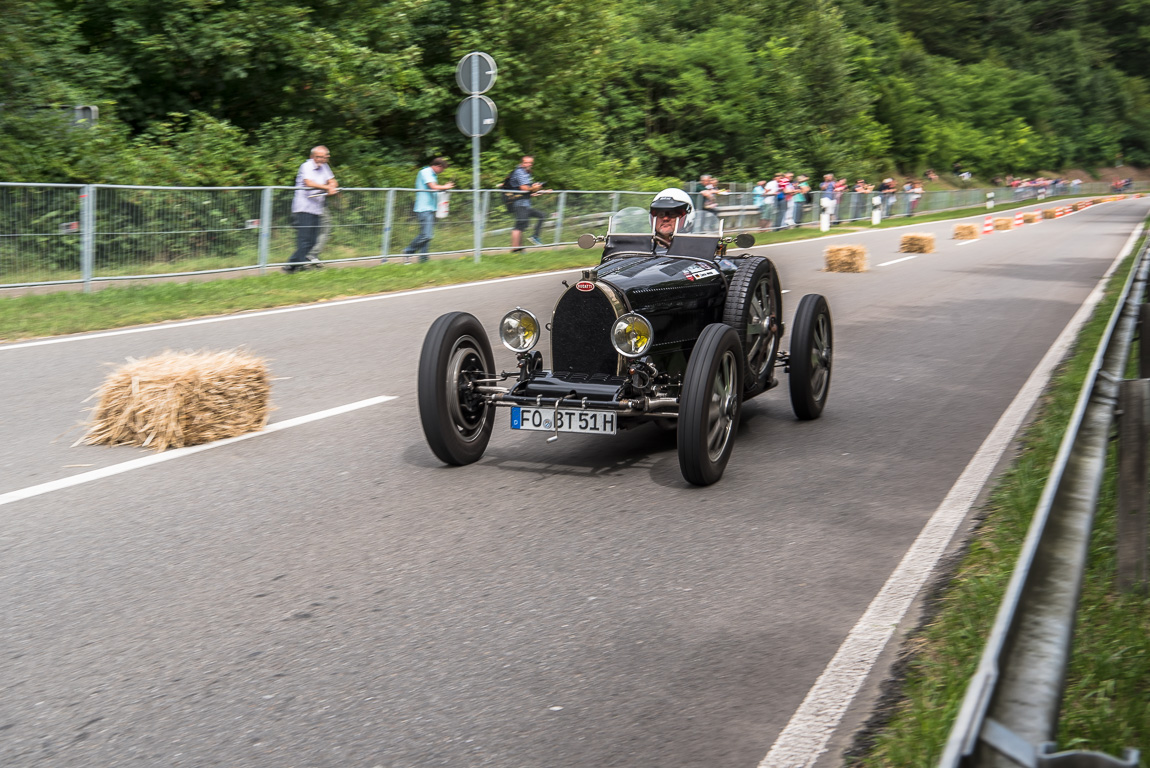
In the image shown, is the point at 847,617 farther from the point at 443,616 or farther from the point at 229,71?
the point at 229,71

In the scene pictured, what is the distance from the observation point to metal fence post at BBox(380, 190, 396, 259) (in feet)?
60.6

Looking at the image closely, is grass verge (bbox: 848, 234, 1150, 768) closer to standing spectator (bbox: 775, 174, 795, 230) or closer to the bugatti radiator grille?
the bugatti radiator grille

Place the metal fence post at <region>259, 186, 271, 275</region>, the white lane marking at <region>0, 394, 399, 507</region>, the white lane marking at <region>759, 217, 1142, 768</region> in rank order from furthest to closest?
1. the metal fence post at <region>259, 186, 271, 275</region>
2. the white lane marking at <region>0, 394, 399, 507</region>
3. the white lane marking at <region>759, 217, 1142, 768</region>

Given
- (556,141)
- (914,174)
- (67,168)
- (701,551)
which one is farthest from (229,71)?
(914,174)

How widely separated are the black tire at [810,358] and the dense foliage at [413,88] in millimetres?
13025

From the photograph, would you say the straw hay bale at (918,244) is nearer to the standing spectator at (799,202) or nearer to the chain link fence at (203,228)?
the chain link fence at (203,228)

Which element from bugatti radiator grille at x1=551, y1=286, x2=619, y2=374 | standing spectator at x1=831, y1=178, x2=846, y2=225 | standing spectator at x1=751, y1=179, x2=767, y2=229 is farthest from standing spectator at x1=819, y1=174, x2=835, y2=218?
bugatti radiator grille at x1=551, y1=286, x2=619, y2=374

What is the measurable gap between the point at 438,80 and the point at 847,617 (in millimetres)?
25975

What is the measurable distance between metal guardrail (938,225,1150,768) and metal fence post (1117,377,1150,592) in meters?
0.96

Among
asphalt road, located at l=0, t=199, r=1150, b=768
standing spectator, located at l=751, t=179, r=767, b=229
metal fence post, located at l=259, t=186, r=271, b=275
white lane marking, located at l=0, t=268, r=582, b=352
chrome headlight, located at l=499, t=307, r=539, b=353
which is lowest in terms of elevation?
asphalt road, located at l=0, t=199, r=1150, b=768

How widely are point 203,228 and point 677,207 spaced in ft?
31.5

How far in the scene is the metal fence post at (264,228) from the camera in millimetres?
16031

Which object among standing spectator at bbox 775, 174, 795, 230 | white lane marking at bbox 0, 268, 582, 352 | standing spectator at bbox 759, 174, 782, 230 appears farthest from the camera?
standing spectator at bbox 775, 174, 795, 230

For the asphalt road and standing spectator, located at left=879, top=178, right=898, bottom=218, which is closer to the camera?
the asphalt road
